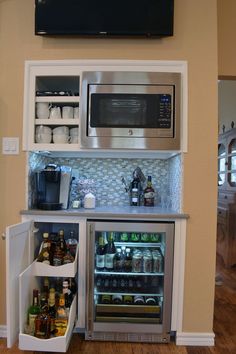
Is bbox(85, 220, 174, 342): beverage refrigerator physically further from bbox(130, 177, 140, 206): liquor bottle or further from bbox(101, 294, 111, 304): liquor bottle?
bbox(130, 177, 140, 206): liquor bottle

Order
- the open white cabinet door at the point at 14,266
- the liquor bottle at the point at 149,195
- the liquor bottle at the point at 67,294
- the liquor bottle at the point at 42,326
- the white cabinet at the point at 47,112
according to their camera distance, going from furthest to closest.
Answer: the liquor bottle at the point at 149,195 < the white cabinet at the point at 47,112 < the liquor bottle at the point at 67,294 < the liquor bottle at the point at 42,326 < the open white cabinet door at the point at 14,266

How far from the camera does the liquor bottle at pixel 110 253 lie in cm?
207

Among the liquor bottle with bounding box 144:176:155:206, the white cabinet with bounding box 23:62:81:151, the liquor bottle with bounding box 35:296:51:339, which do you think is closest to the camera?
the liquor bottle with bounding box 35:296:51:339

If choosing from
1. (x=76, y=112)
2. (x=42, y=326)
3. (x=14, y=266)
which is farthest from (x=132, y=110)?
(x=42, y=326)

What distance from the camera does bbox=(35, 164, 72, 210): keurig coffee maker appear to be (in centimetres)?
211

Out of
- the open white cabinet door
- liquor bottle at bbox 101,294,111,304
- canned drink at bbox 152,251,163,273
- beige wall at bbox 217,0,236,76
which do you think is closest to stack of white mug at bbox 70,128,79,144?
the open white cabinet door

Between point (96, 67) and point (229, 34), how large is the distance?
1317mm

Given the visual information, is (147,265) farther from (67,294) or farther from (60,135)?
(60,135)

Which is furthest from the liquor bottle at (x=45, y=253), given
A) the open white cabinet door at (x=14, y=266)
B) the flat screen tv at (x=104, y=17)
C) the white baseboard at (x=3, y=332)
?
the flat screen tv at (x=104, y=17)

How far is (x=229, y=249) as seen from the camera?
12.6 ft

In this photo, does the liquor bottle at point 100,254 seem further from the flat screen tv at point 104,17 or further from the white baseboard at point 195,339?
the flat screen tv at point 104,17

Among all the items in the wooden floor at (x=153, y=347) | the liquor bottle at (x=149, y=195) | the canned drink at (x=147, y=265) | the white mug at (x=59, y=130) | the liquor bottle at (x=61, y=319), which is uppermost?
the white mug at (x=59, y=130)

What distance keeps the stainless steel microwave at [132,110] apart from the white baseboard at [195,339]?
1.33 m

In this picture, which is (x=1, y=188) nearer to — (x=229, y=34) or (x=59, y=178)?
(x=59, y=178)
